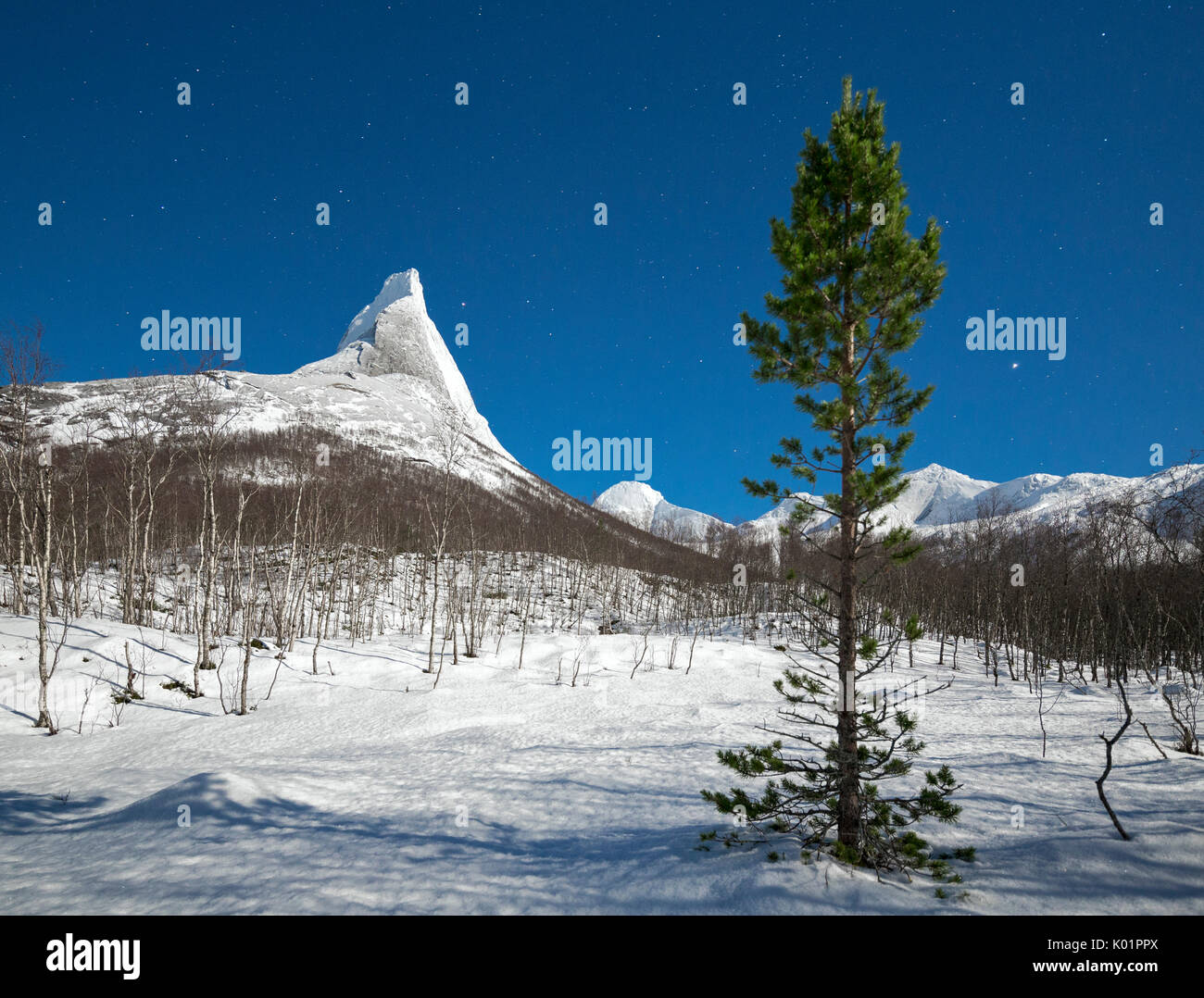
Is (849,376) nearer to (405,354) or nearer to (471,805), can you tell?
(471,805)

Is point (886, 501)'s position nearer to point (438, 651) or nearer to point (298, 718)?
point (298, 718)

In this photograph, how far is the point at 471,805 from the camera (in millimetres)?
9141

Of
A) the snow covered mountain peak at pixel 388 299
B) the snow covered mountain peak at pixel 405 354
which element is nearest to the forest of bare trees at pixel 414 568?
the snow covered mountain peak at pixel 405 354

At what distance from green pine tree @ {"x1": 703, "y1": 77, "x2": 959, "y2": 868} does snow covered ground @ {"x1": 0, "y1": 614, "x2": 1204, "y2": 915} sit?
663mm

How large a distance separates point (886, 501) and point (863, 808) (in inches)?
130

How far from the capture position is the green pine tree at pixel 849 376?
17.0 ft

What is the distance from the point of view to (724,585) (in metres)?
55.7

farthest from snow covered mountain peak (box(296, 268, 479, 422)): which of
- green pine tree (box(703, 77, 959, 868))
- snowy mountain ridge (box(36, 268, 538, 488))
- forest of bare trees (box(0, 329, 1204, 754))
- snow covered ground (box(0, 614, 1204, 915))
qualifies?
green pine tree (box(703, 77, 959, 868))

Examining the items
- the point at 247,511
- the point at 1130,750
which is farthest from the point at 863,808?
the point at 247,511

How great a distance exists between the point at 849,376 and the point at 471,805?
951 cm

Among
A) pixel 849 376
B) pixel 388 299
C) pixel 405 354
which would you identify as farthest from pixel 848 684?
pixel 388 299

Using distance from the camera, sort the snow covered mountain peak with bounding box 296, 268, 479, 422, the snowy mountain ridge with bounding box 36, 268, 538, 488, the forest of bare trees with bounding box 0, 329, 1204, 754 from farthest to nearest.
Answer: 1. the snow covered mountain peak with bounding box 296, 268, 479, 422
2. the snowy mountain ridge with bounding box 36, 268, 538, 488
3. the forest of bare trees with bounding box 0, 329, 1204, 754

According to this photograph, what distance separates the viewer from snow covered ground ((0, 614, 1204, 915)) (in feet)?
16.5

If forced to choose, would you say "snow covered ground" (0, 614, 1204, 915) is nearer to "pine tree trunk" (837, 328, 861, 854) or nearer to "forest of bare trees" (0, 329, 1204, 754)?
"pine tree trunk" (837, 328, 861, 854)
